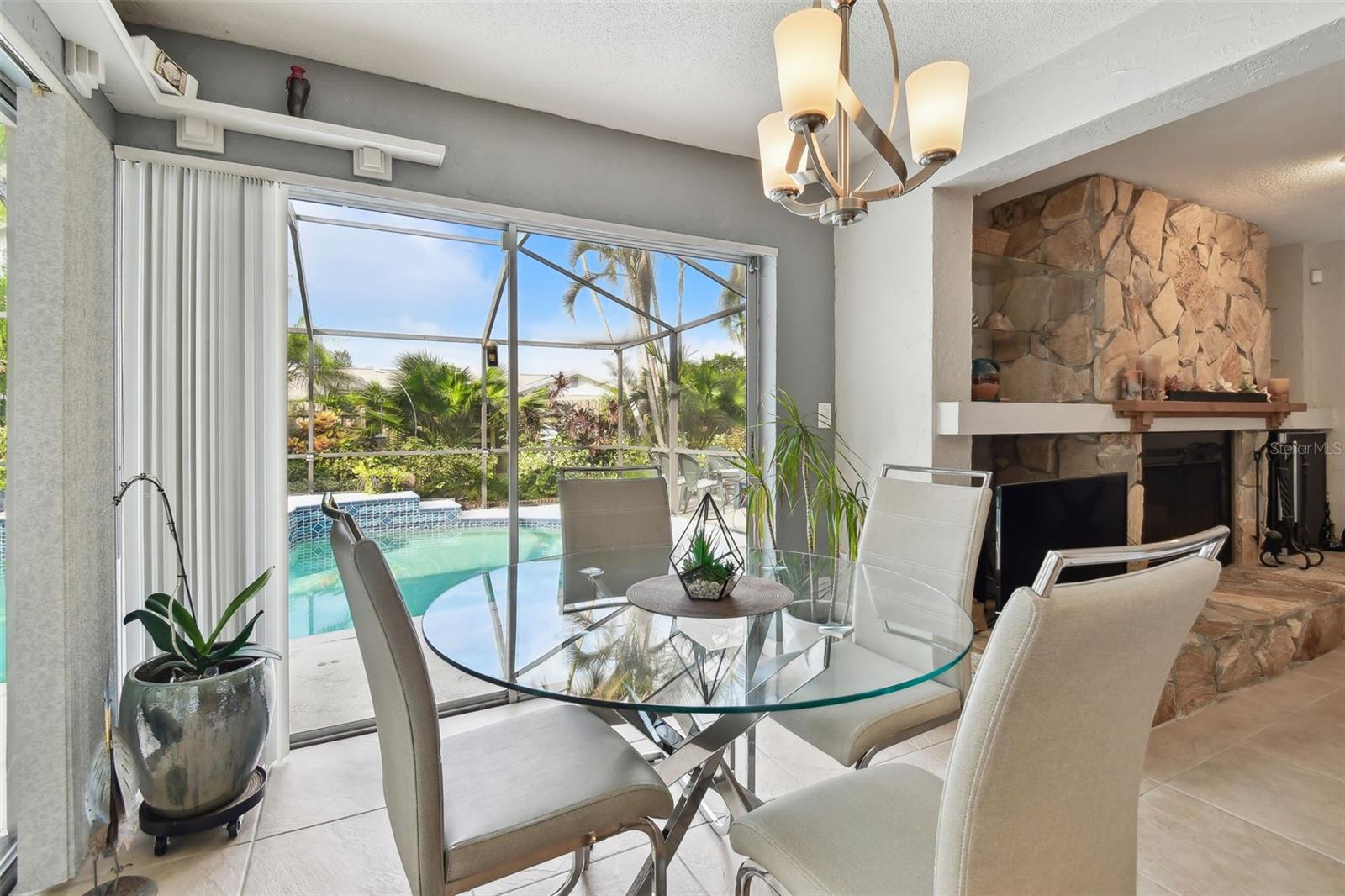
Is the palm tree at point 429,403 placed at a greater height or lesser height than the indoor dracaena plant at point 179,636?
greater

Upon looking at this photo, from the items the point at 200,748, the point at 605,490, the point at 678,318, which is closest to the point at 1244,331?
the point at 678,318

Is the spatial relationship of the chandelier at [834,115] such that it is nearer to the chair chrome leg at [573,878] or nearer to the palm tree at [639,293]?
the palm tree at [639,293]

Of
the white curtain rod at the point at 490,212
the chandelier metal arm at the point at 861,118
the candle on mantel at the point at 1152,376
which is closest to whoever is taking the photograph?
the chandelier metal arm at the point at 861,118

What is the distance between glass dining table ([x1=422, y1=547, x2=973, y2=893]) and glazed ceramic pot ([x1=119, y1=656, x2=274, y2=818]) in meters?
0.72

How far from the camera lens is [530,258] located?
298 centimetres

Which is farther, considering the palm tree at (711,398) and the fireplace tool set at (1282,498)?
the fireplace tool set at (1282,498)

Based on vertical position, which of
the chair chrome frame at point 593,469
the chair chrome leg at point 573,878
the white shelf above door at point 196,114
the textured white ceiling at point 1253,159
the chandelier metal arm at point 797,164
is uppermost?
the textured white ceiling at point 1253,159

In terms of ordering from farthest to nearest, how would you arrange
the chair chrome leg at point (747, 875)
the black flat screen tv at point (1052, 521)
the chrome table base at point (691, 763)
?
the black flat screen tv at point (1052, 521)
the chrome table base at point (691, 763)
the chair chrome leg at point (747, 875)

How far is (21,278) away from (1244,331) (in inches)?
249

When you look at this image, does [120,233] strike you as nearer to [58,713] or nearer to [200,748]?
[58,713]

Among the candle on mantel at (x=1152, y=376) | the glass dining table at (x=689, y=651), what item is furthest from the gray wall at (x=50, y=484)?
the candle on mantel at (x=1152, y=376)

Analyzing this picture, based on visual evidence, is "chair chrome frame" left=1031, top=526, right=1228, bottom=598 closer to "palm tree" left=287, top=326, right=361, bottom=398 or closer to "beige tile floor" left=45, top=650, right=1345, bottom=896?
"beige tile floor" left=45, top=650, right=1345, bottom=896

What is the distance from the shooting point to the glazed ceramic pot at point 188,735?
72.4 inches

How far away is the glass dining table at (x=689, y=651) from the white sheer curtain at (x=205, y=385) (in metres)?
0.96
